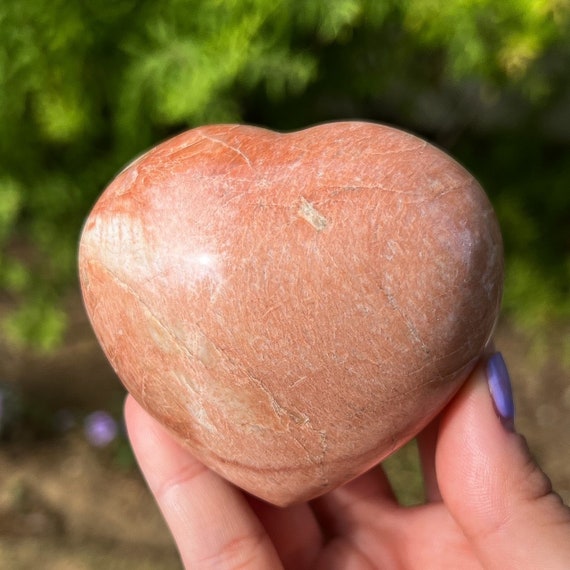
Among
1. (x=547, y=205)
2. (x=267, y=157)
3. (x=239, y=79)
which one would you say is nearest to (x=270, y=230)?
(x=267, y=157)

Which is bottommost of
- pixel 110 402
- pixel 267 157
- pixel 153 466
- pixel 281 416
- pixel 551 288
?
pixel 110 402

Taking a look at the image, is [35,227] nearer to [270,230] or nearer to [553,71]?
[270,230]

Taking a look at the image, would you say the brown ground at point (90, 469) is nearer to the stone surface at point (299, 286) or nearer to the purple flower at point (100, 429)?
the purple flower at point (100, 429)

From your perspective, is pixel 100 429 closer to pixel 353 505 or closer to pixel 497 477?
pixel 353 505

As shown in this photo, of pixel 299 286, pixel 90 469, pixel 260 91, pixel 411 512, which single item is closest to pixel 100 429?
pixel 90 469

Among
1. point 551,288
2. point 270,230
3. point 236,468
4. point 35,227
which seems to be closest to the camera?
point 270,230
